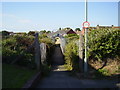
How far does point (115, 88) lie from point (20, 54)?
444 centimetres

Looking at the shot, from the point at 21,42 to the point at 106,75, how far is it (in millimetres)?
4897

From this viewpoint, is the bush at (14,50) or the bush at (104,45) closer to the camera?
the bush at (14,50)

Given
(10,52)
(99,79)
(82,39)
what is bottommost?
(99,79)

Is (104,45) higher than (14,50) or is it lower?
higher

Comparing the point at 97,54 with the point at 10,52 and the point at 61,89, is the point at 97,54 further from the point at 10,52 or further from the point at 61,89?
the point at 10,52

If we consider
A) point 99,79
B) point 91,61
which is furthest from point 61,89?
point 91,61

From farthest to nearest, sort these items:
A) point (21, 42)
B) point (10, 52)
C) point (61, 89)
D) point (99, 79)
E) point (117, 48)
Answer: point (21, 42) → point (117, 48) → point (10, 52) → point (99, 79) → point (61, 89)

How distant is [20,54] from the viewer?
25.4ft

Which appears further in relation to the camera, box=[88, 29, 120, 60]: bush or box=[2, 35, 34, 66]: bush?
box=[88, 29, 120, 60]: bush

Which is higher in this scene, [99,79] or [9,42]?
[9,42]

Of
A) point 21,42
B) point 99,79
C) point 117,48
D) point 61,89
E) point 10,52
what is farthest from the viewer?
point 21,42

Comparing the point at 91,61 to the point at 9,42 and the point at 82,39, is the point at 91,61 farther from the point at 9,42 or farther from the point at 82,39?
the point at 9,42

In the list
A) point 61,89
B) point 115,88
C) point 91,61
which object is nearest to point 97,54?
point 91,61

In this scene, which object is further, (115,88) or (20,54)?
(20,54)
